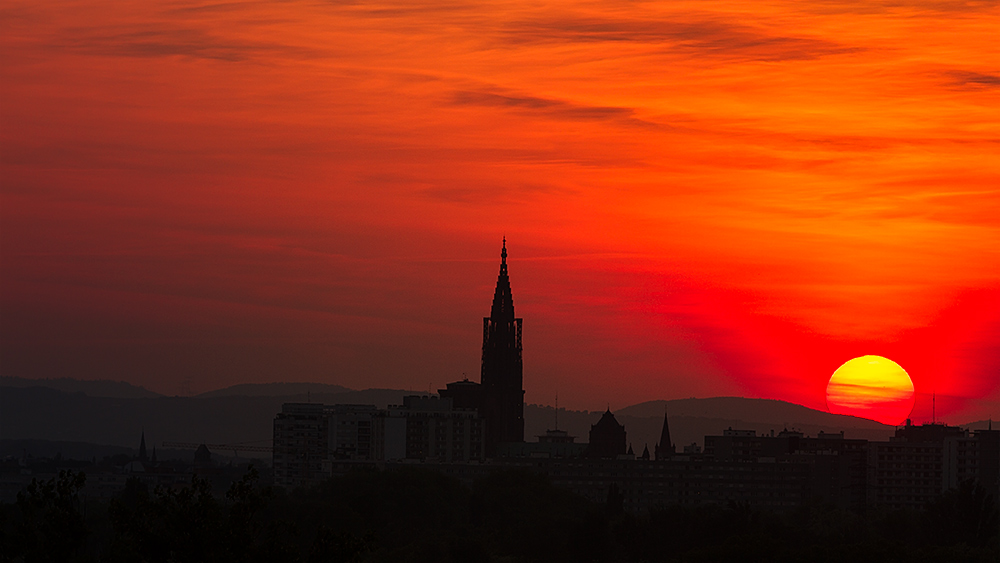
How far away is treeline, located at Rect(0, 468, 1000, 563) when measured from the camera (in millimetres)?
44531

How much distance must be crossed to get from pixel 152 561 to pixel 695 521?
10344cm

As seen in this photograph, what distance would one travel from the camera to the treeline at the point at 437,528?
4453 cm

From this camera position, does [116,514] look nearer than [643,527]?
Yes

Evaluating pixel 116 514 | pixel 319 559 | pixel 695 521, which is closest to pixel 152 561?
pixel 116 514

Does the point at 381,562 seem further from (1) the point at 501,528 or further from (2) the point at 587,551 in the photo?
(1) the point at 501,528

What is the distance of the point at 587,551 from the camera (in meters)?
134

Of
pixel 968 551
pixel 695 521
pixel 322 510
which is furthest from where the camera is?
pixel 322 510

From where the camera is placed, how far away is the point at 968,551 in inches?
4154

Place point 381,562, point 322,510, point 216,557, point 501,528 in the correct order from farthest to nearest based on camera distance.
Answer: point 501,528, point 322,510, point 381,562, point 216,557

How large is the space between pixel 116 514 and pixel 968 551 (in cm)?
7333

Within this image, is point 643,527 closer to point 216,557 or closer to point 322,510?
point 322,510

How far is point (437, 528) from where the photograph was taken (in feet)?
573

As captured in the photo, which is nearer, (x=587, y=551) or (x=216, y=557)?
(x=216, y=557)

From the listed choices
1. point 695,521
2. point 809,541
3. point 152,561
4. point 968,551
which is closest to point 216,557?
point 152,561
